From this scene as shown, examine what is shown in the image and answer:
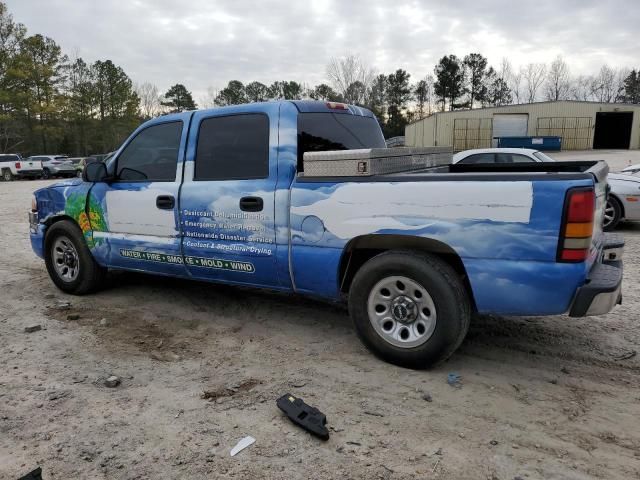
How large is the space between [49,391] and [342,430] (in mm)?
2118

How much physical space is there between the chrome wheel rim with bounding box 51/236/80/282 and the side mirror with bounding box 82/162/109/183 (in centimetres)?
97

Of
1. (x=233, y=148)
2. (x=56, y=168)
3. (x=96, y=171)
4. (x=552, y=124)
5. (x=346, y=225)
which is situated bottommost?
(x=56, y=168)

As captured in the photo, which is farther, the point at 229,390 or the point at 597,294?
the point at 229,390

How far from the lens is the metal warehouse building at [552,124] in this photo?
48.8 m

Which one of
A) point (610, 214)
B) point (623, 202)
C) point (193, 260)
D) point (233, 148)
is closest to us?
point (233, 148)

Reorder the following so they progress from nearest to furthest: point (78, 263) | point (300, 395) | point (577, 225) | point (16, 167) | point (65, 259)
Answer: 1. point (577, 225)
2. point (300, 395)
3. point (78, 263)
4. point (65, 259)
5. point (16, 167)

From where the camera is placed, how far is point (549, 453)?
9.02ft

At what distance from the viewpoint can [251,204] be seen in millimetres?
4207

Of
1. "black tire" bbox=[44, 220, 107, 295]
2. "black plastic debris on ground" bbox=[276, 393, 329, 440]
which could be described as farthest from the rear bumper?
"black tire" bbox=[44, 220, 107, 295]

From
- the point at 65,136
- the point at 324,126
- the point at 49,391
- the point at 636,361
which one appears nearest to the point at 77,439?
the point at 49,391

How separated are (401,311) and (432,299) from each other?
0.27m

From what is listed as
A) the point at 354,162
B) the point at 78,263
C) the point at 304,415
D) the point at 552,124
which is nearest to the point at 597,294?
the point at 354,162

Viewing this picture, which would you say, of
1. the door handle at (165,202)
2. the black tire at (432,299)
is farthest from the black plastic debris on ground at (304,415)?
the door handle at (165,202)

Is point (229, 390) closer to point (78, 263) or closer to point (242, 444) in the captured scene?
point (242, 444)
